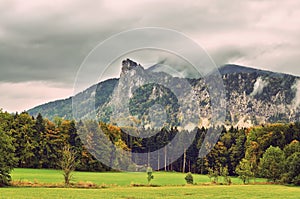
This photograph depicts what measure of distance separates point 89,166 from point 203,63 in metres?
48.1

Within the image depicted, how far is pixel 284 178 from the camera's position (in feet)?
226

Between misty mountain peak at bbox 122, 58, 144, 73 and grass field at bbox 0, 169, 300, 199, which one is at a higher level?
misty mountain peak at bbox 122, 58, 144, 73

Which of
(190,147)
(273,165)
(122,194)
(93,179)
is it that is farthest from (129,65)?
(190,147)

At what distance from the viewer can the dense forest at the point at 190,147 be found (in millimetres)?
74062

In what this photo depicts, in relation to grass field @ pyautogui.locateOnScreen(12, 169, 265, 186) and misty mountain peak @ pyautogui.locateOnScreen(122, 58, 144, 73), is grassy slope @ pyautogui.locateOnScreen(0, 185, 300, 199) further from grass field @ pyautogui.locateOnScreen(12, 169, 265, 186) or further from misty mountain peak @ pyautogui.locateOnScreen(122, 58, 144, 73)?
misty mountain peak @ pyautogui.locateOnScreen(122, 58, 144, 73)

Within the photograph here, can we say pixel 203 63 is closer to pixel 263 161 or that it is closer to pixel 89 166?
pixel 263 161

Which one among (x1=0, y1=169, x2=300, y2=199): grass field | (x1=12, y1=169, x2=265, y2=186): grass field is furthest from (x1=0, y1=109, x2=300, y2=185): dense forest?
(x1=0, y1=169, x2=300, y2=199): grass field

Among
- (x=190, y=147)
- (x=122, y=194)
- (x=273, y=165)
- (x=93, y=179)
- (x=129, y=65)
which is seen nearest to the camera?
(x=122, y=194)

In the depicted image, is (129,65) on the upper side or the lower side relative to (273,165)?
upper

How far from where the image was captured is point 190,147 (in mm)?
113312

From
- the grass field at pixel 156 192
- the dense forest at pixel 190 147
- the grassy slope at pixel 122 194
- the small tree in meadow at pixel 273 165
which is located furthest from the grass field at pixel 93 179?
the grassy slope at pixel 122 194

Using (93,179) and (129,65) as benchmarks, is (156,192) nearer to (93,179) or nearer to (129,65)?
(129,65)

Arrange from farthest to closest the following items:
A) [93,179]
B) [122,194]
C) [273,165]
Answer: [273,165] → [93,179] → [122,194]

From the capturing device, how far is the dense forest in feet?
243
